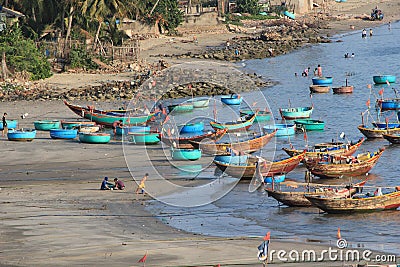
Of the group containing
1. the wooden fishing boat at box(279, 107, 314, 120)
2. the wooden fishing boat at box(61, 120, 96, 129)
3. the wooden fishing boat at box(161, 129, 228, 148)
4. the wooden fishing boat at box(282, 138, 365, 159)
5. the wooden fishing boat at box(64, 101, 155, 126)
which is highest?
the wooden fishing boat at box(282, 138, 365, 159)

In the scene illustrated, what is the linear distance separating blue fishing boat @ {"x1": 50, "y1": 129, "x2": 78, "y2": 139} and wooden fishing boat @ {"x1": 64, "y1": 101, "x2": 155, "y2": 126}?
16.6 ft

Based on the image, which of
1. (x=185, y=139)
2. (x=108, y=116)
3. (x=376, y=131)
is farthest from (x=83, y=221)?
(x=376, y=131)

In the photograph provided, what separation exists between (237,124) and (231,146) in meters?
8.02

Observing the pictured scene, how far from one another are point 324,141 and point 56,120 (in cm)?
1680

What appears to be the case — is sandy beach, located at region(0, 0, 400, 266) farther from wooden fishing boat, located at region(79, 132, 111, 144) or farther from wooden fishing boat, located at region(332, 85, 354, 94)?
wooden fishing boat, located at region(332, 85, 354, 94)

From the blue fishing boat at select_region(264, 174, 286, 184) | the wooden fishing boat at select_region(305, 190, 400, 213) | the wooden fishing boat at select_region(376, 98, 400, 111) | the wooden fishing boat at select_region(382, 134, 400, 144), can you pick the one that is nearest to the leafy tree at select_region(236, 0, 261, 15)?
the wooden fishing boat at select_region(376, 98, 400, 111)

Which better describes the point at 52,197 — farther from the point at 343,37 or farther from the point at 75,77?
the point at 343,37

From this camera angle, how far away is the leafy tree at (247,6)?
122m

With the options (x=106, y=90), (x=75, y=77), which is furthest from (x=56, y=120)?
(x=75, y=77)

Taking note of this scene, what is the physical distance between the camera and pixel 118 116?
174 feet

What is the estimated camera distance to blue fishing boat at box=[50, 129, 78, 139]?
47.4 metres

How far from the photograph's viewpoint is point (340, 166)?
3884 cm

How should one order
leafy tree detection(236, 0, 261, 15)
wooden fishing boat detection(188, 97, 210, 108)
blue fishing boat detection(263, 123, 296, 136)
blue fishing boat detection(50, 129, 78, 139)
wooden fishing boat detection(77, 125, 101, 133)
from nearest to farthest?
blue fishing boat detection(50, 129, 78, 139) → wooden fishing boat detection(77, 125, 101, 133) → blue fishing boat detection(263, 123, 296, 136) → wooden fishing boat detection(188, 97, 210, 108) → leafy tree detection(236, 0, 261, 15)

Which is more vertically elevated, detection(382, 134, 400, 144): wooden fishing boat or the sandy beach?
the sandy beach
